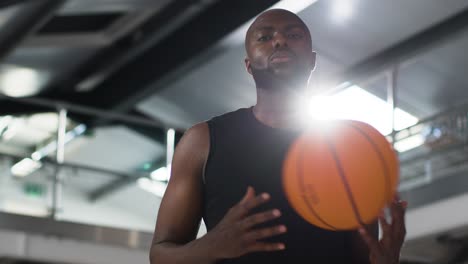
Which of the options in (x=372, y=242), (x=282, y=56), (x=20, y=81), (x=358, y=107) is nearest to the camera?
(x=372, y=242)

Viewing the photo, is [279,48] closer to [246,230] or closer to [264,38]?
[264,38]

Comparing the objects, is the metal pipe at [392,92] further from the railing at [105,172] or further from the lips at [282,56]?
the lips at [282,56]

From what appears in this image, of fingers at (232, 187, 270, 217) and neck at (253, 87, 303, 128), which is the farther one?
neck at (253, 87, 303, 128)

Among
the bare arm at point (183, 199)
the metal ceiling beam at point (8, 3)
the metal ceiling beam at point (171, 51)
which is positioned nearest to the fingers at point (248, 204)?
the bare arm at point (183, 199)

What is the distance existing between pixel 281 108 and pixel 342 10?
5.56 meters

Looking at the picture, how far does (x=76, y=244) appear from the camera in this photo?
6.86 metres

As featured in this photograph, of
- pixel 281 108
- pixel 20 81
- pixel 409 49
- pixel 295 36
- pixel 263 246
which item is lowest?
pixel 263 246

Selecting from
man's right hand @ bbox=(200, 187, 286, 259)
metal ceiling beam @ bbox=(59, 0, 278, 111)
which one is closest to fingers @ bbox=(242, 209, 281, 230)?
man's right hand @ bbox=(200, 187, 286, 259)

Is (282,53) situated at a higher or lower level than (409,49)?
lower

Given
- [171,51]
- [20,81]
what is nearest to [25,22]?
[171,51]

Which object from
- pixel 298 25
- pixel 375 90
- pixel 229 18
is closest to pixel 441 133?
pixel 375 90

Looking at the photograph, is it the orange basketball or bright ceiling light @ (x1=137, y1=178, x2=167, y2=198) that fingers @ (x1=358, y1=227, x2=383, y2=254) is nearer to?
the orange basketball

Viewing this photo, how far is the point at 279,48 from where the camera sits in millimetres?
1794

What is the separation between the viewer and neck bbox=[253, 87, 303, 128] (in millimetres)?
1864
